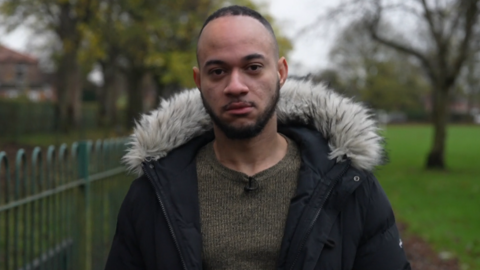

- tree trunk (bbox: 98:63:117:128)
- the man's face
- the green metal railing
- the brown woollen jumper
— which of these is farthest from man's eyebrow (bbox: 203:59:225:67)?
tree trunk (bbox: 98:63:117:128)

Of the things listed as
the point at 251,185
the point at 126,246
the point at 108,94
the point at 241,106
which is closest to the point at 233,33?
the point at 241,106

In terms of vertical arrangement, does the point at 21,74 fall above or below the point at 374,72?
below

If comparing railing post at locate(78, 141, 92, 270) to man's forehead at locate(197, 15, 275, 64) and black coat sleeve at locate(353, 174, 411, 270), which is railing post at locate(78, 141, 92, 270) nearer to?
man's forehead at locate(197, 15, 275, 64)

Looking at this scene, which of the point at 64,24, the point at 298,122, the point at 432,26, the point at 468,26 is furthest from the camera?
the point at 64,24

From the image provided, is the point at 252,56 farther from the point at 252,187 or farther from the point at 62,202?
the point at 62,202

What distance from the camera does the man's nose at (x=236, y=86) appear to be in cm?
221

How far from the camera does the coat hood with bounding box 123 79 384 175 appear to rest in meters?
2.34

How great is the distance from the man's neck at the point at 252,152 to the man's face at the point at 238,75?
0.07 meters

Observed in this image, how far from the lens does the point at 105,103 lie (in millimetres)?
37750

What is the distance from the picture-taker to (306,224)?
2129 millimetres

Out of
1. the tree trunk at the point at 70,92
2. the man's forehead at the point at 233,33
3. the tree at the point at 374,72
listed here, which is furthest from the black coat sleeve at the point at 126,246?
the tree at the point at 374,72

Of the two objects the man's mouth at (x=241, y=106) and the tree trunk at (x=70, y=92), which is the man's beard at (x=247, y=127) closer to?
the man's mouth at (x=241, y=106)

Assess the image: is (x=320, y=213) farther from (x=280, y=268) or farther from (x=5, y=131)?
(x=5, y=131)

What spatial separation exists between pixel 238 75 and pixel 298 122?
468 mm
